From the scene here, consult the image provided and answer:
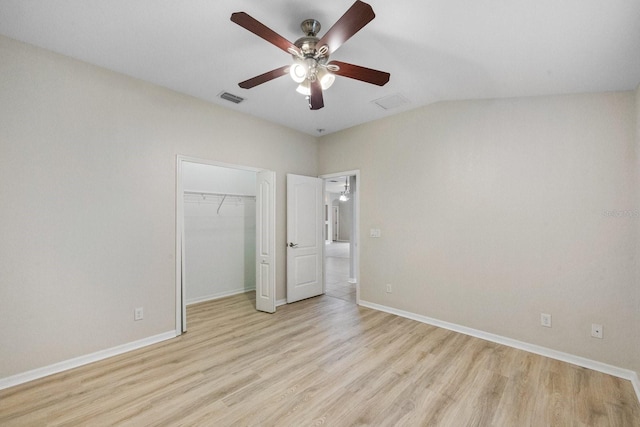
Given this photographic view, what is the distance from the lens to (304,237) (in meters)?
4.49

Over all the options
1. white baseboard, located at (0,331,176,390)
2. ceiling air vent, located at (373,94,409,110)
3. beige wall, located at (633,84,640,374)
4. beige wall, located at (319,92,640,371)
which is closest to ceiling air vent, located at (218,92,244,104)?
ceiling air vent, located at (373,94,409,110)

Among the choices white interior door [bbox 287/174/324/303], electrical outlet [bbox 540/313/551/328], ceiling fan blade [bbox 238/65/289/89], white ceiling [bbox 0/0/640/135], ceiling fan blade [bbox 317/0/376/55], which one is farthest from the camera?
white interior door [bbox 287/174/324/303]

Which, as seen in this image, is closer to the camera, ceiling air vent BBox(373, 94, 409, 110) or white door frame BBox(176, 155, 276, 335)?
white door frame BBox(176, 155, 276, 335)

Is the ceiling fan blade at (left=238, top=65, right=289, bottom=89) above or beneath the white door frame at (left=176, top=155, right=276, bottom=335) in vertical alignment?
above

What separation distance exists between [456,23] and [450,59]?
506 mm

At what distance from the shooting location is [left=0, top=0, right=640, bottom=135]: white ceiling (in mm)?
1746

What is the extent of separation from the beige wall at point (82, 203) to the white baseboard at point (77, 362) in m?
0.05

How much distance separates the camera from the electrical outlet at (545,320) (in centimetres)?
272

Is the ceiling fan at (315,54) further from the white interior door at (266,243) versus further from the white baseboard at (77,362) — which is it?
the white baseboard at (77,362)

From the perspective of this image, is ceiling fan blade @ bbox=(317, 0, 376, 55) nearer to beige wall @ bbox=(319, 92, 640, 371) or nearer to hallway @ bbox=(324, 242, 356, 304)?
beige wall @ bbox=(319, 92, 640, 371)

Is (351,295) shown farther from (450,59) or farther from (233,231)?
(450,59)

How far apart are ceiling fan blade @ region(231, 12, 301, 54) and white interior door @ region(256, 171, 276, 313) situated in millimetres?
2170

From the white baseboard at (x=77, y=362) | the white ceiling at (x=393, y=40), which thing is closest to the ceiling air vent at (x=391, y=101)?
the white ceiling at (x=393, y=40)

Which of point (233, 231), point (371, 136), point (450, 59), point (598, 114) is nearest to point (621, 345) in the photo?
point (598, 114)
